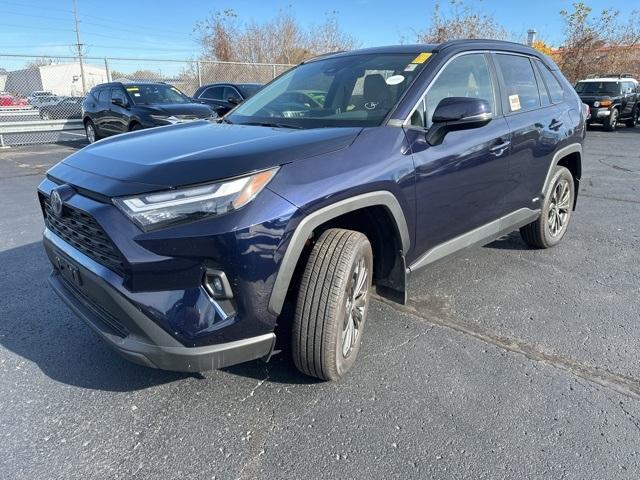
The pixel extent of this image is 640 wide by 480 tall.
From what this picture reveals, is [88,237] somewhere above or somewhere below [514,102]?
below

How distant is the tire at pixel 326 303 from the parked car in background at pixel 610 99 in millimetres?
17242

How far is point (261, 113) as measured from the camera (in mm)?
3418

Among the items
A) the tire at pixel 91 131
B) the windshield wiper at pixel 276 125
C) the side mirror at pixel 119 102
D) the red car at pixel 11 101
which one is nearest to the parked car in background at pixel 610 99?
the side mirror at pixel 119 102

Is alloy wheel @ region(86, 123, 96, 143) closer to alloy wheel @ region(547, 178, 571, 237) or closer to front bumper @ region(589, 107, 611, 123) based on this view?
alloy wheel @ region(547, 178, 571, 237)

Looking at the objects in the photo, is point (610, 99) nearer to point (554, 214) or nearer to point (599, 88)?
point (599, 88)

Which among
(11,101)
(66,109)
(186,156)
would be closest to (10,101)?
(11,101)

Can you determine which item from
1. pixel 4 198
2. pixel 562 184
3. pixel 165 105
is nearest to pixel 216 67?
pixel 165 105

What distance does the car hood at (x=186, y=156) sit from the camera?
6.79 feet

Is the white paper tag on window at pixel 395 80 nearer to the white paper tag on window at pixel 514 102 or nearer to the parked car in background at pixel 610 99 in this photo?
the white paper tag on window at pixel 514 102

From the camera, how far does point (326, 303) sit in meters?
2.29

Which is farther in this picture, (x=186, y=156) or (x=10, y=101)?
(x=10, y=101)

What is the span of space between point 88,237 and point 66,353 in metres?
1.06

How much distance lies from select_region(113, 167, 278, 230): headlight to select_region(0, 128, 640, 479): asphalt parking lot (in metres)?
1.01

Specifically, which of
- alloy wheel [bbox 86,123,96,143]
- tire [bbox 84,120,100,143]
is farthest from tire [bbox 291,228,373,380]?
alloy wheel [bbox 86,123,96,143]
